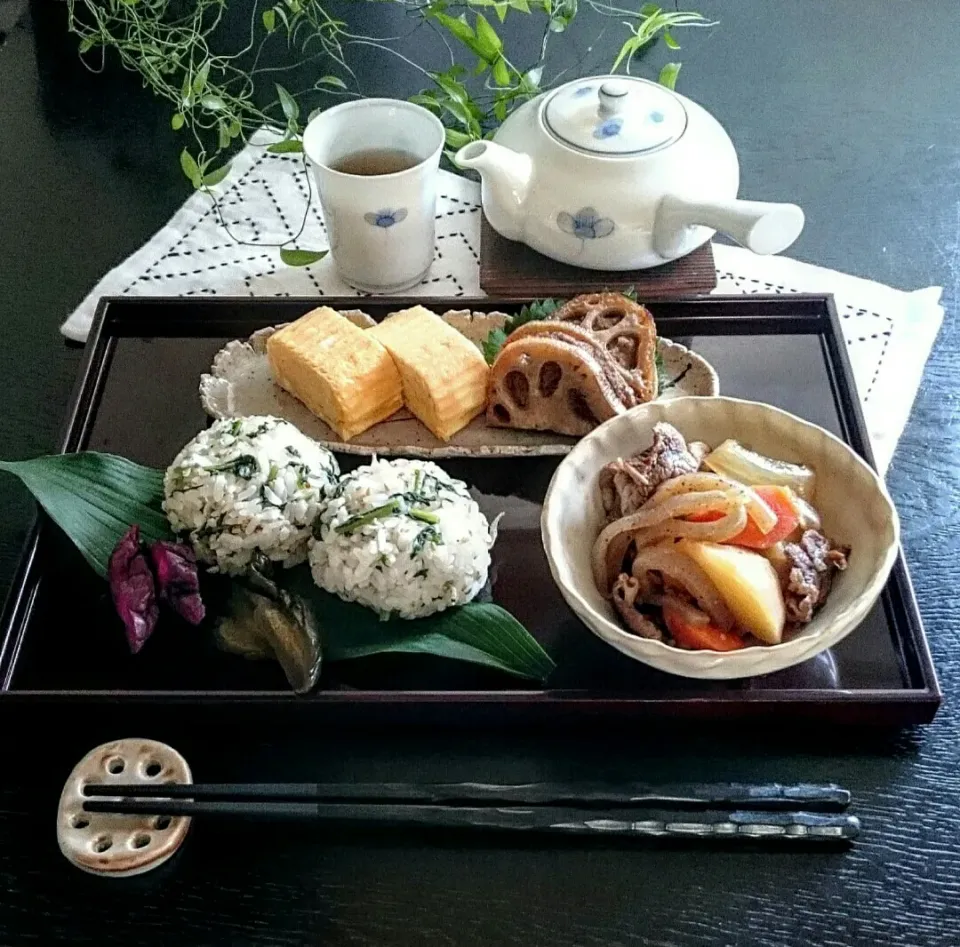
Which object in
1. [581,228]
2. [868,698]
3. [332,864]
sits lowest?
[332,864]

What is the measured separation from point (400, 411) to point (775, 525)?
493mm

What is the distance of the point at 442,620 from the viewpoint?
0.98 metres

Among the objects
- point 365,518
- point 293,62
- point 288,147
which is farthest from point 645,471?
point 293,62

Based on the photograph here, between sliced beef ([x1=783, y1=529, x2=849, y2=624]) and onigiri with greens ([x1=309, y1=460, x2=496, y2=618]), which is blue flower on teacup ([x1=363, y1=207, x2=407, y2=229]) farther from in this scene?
sliced beef ([x1=783, y1=529, x2=849, y2=624])

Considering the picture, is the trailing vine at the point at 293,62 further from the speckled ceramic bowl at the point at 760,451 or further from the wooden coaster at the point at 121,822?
the wooden coaster at the point at 121,822

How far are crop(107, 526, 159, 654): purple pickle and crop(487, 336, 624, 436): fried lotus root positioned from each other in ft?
1.43

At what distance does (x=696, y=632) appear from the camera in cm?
92

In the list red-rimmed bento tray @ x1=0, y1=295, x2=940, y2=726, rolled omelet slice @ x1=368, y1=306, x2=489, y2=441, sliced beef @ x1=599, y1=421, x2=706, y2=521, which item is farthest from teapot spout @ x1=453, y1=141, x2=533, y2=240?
sliced beef @ x1=599, y1=421, x2=706, y2=521

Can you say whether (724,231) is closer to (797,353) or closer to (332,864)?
(797,353)

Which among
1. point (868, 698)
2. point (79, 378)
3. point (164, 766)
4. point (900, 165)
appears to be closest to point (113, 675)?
point (164, 766)

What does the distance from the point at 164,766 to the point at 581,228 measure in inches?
32.8

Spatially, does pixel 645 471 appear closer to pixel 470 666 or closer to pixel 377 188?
pixel 470 666

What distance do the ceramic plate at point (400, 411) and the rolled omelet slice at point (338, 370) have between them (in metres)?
0.02

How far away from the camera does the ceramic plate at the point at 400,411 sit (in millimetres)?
1205
